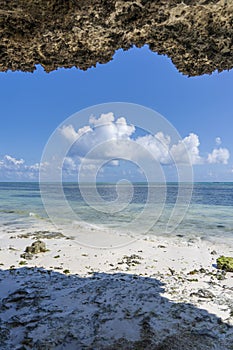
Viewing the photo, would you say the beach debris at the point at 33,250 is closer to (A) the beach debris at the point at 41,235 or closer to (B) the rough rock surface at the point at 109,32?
(A) the beach debris at the point at 41,235

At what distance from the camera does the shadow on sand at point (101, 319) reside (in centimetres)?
403

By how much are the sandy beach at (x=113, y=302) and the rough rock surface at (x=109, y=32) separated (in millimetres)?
4167

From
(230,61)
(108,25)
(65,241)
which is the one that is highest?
(108,25)

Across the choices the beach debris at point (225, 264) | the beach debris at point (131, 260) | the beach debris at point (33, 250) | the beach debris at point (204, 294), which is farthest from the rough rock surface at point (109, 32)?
the beach debris at point (33, 250)

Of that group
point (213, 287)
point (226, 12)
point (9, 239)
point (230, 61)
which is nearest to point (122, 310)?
point (213, 287)

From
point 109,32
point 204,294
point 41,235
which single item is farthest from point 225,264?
point 41,235

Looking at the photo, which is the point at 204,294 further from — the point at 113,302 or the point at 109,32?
the point at 109,32

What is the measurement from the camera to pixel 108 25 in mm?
2631

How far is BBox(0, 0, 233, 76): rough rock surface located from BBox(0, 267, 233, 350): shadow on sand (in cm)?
415

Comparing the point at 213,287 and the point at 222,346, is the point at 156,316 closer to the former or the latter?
the point at 222,346

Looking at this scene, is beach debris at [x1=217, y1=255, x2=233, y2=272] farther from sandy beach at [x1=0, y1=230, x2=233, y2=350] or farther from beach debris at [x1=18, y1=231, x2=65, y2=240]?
beach debris at [x1=18, y1=231, x2=65, y2=240]

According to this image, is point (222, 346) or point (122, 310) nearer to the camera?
point (222, 346)

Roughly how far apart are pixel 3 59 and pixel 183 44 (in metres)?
2.24

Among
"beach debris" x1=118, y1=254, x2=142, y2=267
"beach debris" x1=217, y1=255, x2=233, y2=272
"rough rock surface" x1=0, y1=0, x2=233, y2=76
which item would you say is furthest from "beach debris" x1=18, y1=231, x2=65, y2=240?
"rough rock surface" x1=0, y1=0, x2=233, y2=76
